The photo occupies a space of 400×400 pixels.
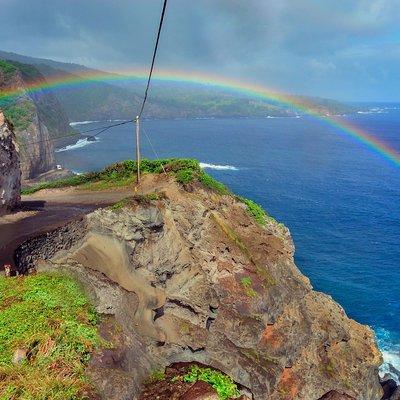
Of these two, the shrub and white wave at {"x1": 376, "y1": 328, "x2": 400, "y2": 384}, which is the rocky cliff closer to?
the shrub

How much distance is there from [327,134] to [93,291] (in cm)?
16904

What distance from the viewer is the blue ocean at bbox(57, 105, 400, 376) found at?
160 ft

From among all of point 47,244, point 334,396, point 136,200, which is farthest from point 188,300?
point 334,396

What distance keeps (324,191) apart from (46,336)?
3064 inches

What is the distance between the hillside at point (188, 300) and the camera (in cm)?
1538

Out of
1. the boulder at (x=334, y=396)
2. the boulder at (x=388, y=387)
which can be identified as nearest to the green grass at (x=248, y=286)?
the boulder at (x=334, y=396)

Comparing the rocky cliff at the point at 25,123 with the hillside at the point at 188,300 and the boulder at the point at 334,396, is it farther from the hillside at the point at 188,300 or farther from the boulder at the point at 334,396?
the boulder at the point at 334,396

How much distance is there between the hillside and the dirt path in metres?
0.39

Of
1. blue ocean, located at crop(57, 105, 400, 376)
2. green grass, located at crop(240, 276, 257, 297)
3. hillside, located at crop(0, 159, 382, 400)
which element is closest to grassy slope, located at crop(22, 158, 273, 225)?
hillside, located at crop(0, 159, 382, 400)

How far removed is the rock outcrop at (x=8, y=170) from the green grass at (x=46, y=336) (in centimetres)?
756

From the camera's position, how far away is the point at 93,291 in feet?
53.9

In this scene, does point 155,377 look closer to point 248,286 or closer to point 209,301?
point 209,301

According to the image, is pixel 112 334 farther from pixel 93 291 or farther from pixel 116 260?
pixel 116 260

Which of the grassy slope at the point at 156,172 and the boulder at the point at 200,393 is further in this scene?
the grassy slope at the point at 156,172
